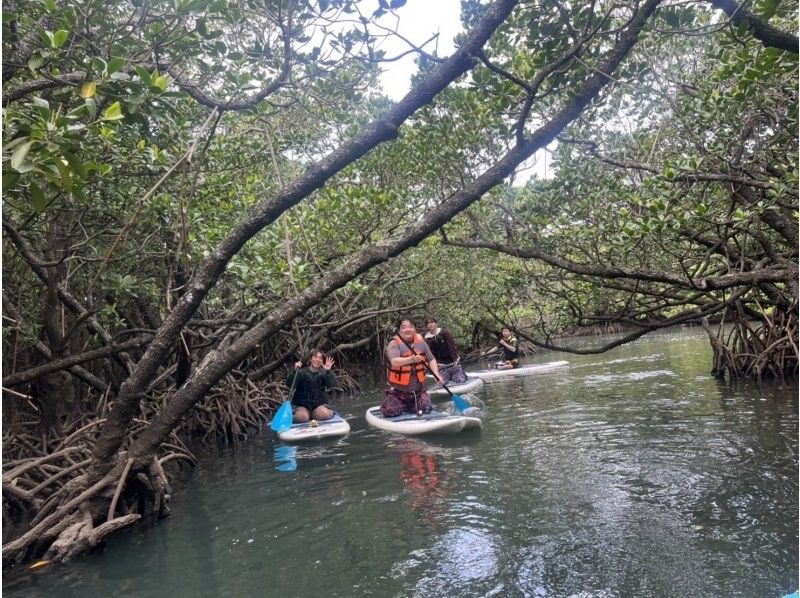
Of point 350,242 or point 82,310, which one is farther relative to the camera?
point 350,242

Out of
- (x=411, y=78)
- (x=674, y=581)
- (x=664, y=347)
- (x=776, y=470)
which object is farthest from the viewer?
(x=664, y=347)

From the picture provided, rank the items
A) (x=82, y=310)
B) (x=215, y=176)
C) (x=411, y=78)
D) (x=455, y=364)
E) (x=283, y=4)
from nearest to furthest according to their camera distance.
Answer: (x=283, y=4) < (x=82, y=310) < (x=215, y=176) < (x=411, y=78) < (x=455, y=364)

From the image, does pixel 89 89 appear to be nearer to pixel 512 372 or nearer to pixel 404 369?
pixel 404 369

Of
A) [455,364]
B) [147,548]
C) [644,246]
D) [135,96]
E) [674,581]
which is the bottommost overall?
[674,581]

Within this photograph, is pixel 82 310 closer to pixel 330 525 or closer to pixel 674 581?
pixel 330 525

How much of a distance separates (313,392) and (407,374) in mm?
1569

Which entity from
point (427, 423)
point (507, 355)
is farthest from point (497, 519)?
point (507, 355)

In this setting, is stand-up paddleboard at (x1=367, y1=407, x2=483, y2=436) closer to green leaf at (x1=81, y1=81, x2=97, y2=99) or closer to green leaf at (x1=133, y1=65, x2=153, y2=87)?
green leaf at (x1=133, y1=65, x2=153, y2=87)

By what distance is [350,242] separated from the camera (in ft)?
28.5

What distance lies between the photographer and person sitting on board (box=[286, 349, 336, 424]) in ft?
29.4

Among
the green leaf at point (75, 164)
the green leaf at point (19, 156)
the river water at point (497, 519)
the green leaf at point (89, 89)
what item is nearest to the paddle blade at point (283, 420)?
the river water at point (497, 519)

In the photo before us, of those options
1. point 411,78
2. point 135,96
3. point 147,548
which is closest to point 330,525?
point 147,548

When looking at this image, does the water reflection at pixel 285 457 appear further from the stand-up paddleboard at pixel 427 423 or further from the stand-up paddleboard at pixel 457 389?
the stand-up paddleboard at pixel 457 389

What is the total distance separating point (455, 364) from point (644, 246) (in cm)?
676
